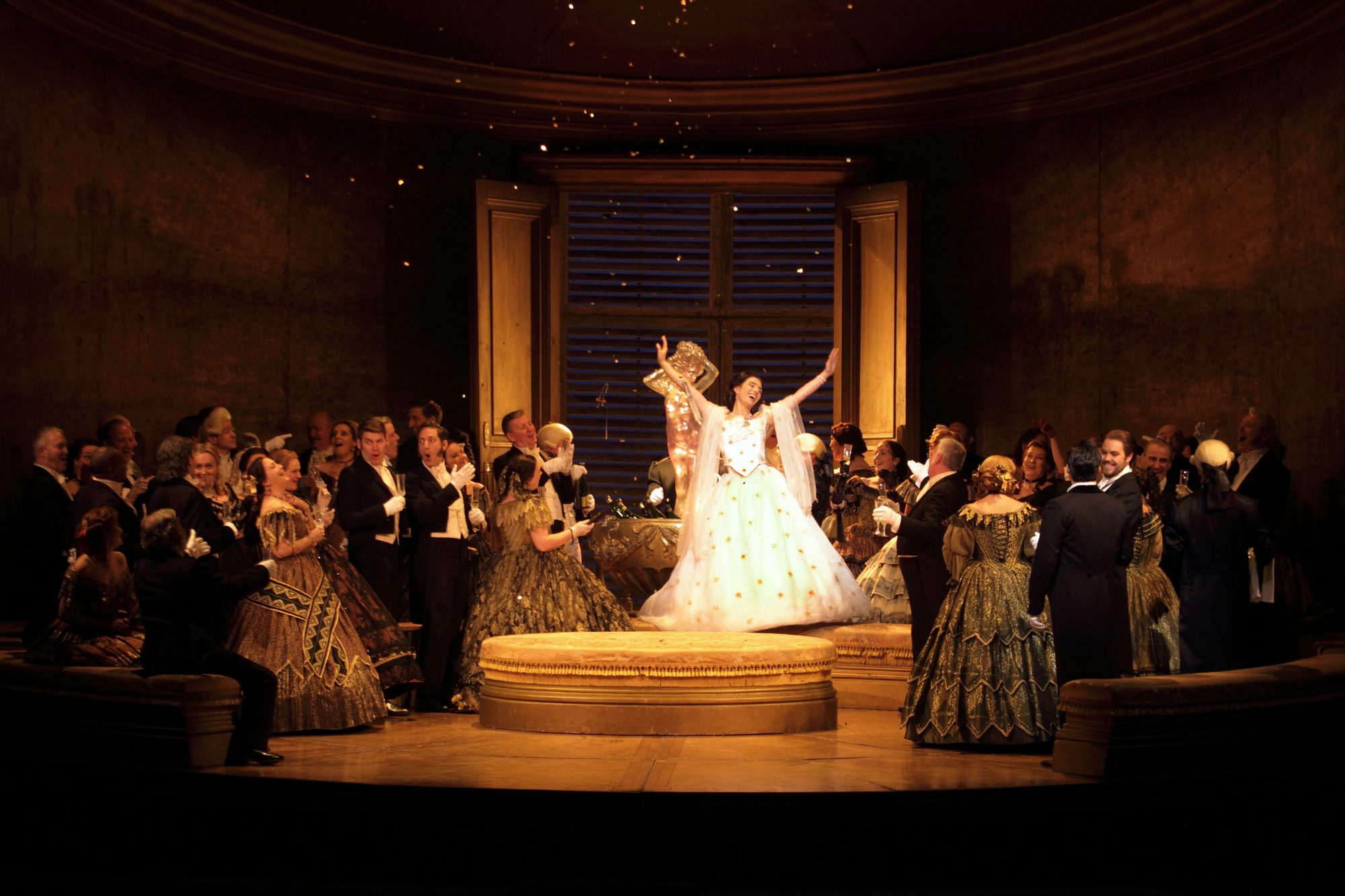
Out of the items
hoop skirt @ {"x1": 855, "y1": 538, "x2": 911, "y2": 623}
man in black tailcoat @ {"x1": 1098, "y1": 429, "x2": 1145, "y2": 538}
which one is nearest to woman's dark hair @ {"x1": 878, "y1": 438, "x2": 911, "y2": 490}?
hoop skirt @ {"x1": 855, "y1": 538, "x2": 911, "y2": 623}

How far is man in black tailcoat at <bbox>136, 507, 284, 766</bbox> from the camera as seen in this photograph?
543cm

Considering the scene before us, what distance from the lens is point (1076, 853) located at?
5141 millimetres

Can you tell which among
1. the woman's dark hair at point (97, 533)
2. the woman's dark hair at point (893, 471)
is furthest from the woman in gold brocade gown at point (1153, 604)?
the woman's dark hair at point (97, 533)

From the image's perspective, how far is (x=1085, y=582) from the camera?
5.90m

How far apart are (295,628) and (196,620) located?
849 mm

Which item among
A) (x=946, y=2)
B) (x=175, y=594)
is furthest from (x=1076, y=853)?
(x=946, y=2)

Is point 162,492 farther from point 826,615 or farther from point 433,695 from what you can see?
point 826,615

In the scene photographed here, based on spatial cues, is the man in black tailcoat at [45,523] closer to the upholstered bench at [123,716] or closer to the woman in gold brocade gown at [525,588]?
the upholstered bench at [123,716]

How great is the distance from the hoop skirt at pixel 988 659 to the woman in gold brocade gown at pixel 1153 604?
97 centimetres

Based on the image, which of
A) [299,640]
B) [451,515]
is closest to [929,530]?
[451,515]

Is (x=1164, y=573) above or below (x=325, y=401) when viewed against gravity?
below

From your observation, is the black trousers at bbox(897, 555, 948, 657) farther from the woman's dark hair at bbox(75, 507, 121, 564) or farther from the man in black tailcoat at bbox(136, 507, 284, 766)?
the woman's dark hair at bbox(75, 507, 121, 564)

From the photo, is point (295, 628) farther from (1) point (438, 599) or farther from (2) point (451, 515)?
(2) point (451, 515)

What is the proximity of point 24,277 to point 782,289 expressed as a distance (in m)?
5.43
